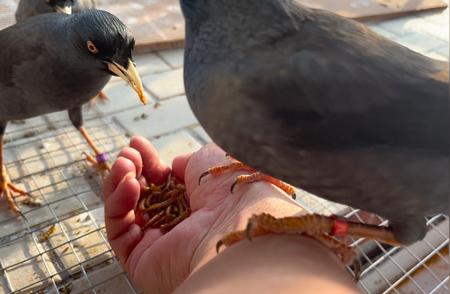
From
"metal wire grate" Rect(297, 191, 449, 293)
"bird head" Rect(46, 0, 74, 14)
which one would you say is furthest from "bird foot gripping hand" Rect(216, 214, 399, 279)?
"bird head" Rect(46, 0, 74, 14)

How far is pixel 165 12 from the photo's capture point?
329 centimetres

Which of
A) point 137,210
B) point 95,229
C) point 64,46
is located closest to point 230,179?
point 137,210

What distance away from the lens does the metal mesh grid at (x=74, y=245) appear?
149 cm

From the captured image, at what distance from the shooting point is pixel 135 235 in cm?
151

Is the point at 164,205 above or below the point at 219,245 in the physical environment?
below

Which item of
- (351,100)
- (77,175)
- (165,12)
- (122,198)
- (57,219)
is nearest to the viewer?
(351,100)

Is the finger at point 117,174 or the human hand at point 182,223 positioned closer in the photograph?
the human hand at point 182,223

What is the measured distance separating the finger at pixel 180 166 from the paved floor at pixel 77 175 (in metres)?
0.27

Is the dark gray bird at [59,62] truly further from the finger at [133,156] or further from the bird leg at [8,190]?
the finger at [133,156]

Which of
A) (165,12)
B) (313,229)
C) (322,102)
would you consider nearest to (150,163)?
(313,229)

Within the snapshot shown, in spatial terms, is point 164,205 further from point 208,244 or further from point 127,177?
point 208,244

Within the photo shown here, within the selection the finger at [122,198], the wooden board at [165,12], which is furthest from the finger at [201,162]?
the wooden board at [165,12]

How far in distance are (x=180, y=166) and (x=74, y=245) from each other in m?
0.43

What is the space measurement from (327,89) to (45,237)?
41.9 inches
